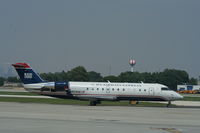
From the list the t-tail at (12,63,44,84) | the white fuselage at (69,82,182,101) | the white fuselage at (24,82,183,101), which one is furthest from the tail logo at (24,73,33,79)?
the white fuselage at (69,82,182,101)

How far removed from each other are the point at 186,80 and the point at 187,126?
158m

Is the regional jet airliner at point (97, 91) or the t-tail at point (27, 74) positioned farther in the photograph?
the t-tail at point (27, 74)

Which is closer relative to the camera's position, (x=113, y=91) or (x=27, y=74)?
(x=113, y=91)

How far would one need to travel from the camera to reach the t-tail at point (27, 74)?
1662 inches

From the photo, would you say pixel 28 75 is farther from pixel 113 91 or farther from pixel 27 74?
pixel 113 91

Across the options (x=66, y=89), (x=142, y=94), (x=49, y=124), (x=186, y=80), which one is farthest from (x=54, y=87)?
(x=186, y=80)

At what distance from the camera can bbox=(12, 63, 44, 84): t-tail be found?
4222 centimetres

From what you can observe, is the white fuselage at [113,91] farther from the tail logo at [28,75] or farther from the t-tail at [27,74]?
the tail logo at [28,75]

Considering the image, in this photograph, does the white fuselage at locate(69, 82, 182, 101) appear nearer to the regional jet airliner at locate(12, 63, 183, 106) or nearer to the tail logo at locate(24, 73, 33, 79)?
the regional jet airliner at locate(12, 63, 183, 106)

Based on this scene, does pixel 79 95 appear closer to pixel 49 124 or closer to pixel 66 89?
pixel 66 89

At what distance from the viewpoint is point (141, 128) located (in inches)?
744

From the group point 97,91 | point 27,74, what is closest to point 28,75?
point 27,74

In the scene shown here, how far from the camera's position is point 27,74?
42.3 meters

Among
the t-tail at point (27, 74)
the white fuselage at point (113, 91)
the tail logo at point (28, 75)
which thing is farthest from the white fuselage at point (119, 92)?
the tail logo at point (28, 75)
